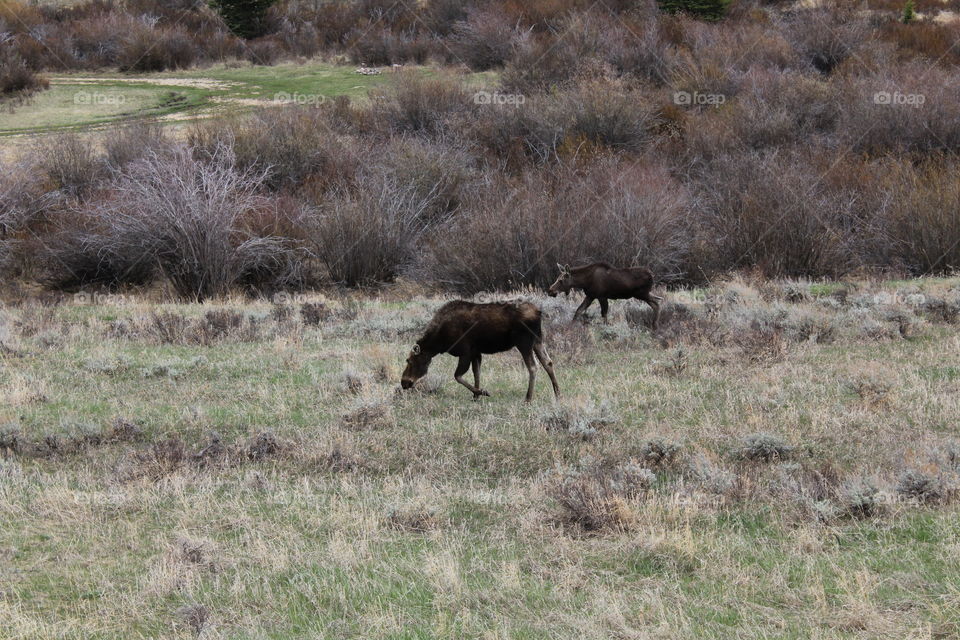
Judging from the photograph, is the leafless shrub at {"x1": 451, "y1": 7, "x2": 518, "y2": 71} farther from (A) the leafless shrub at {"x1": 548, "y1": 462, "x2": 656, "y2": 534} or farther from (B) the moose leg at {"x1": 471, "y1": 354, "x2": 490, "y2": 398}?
(A) the leafless shrub at {"x1": 548, "y1": 462, "x2": 656, "y2": 534}

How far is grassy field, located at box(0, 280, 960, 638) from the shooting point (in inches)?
224

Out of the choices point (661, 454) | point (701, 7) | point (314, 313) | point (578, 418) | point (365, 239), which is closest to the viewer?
point (661, 454)

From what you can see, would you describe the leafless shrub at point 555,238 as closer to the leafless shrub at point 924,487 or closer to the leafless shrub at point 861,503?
the leafless shrub at point 924,487

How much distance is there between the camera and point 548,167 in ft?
103

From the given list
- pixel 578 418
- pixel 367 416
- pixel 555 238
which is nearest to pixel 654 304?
pixel 578 418

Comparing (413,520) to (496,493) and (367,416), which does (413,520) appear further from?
(367,416)

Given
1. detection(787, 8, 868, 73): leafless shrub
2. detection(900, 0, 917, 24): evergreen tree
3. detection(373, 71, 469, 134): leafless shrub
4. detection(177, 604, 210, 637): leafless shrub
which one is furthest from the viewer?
detection(900, 0, 917, 24): evergreen tree

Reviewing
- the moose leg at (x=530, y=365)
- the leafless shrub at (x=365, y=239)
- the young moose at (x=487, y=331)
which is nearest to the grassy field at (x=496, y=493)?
the moose leg at (x=530, y=365)

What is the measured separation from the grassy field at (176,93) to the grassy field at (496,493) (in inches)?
1071

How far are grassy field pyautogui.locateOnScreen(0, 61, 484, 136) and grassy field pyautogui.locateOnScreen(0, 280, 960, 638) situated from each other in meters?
27.2

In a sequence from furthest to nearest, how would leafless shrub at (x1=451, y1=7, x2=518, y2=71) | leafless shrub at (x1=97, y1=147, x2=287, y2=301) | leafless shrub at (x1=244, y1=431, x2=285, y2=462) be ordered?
1. leafless shrub at (x1=451, y1=7, x2=518, y2=71)
2. leafless shrub at (x1=97, y1=147, x2=287, y2=301)
3. leafless shrub at (x1=244, y1=431, x2=285, y2=462)

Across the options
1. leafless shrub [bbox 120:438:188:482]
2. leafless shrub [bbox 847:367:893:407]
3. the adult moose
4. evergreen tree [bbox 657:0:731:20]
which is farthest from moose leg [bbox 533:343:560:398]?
evergreen tree [bbox 657:0:731:20]

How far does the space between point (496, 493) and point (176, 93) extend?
3814cm

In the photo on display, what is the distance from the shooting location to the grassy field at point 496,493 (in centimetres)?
568
